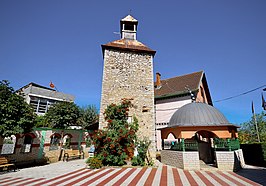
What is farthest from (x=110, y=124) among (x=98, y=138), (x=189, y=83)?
Result: (x=189, y=83)

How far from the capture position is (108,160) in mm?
8922

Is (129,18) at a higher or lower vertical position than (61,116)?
higher

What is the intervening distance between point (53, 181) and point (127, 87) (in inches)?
292

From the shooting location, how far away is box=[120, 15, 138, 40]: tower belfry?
47.6 feet

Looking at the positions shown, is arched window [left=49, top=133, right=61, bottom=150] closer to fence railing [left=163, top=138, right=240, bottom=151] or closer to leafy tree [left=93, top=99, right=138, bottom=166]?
leafy tree [left=93, top=99, right=138, bottom=166]

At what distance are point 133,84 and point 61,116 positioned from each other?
860cm

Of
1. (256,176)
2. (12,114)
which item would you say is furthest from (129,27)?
(256,176)

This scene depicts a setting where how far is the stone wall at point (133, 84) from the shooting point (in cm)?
1088

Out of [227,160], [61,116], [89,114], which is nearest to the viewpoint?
[227,160]

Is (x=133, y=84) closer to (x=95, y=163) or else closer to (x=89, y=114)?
(x=95, y=163)

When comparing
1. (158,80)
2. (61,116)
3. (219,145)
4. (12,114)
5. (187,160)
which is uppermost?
(158,80)

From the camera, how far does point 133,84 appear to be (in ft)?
38.4

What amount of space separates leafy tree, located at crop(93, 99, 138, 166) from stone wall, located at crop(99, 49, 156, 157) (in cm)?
81

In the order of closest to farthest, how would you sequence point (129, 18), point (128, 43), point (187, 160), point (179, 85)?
point (187, 160) → point (128, 43) → point (129, 18) → point (179, 85)
